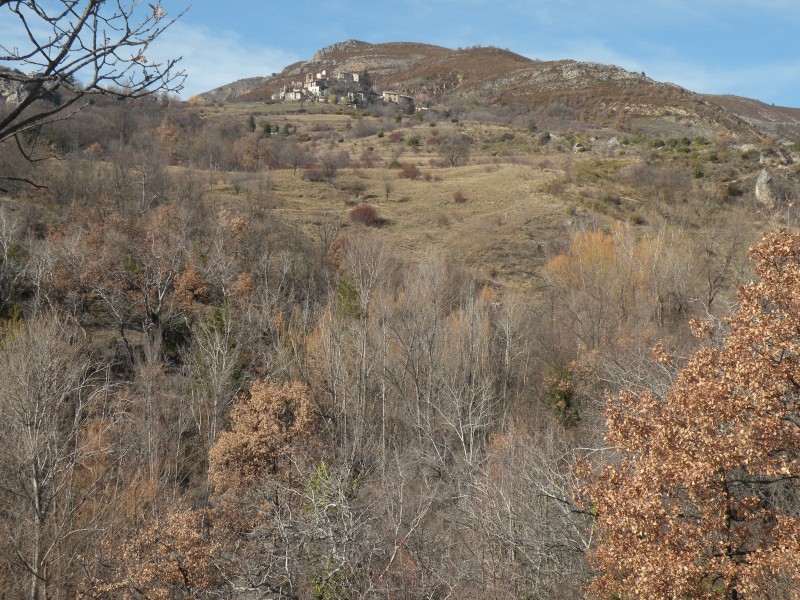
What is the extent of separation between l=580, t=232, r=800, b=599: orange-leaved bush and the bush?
33.2 meters

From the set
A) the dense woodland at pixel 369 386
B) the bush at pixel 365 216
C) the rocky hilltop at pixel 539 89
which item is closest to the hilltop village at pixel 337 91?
the rocky hilltop at pixel 539 89

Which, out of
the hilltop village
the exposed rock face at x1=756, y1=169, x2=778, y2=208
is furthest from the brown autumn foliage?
the hilltop village

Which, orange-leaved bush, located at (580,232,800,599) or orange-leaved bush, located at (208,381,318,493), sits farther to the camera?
orange-leaved bush, located at (208,381,318,493)

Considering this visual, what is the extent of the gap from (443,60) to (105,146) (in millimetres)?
81251

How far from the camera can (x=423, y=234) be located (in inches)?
1489

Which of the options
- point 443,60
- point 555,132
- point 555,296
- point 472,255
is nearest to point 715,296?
point 555,296

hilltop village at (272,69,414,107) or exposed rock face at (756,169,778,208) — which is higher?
hilltop village at (272,69,414,107)

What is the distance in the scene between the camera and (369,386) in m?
22.5

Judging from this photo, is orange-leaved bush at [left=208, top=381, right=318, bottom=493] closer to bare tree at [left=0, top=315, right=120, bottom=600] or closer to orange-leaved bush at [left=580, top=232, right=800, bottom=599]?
bare tree at [left=0, top=315, right=120, bottom=600]

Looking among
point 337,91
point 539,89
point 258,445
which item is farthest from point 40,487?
point 337,91

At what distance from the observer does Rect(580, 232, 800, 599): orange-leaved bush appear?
568 centimetres

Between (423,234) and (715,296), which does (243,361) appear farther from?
(715,296)

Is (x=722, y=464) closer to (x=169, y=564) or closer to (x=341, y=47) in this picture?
(x=169, y=564)

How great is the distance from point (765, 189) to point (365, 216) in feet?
86.5
